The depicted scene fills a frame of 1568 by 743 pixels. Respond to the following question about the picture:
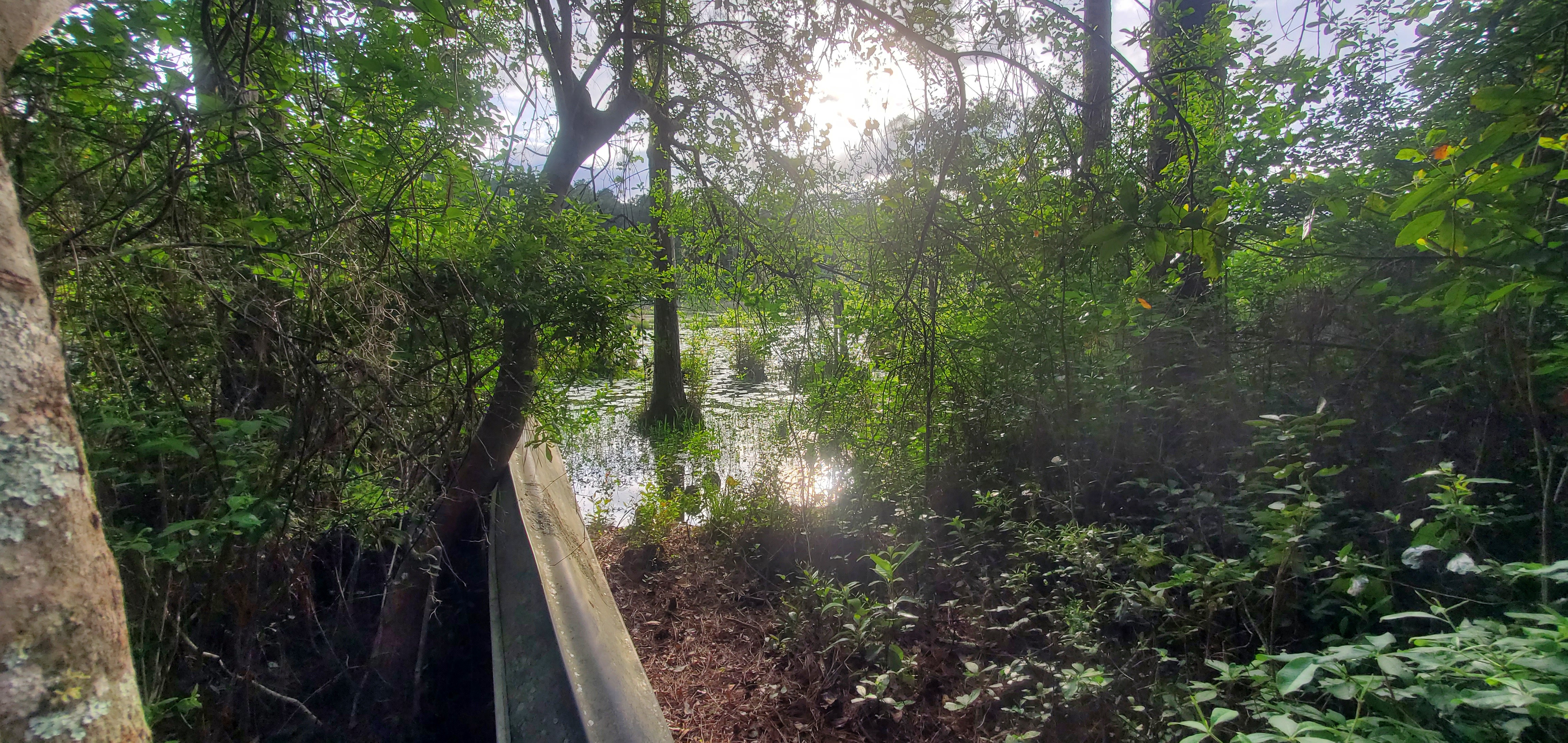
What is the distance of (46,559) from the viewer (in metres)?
0.49

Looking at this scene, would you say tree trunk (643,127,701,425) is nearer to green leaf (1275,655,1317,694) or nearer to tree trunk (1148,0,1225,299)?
tree trunk (1148,0,1225,299)

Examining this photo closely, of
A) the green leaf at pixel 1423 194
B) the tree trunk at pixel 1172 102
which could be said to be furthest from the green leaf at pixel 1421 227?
the tree trunk at pixel 1172 102

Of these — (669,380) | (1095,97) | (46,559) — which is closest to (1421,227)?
(1095,97)

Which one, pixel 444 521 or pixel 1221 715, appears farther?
pixel 444 521

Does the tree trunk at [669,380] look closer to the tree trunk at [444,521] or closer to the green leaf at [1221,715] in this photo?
the tree trunk at [444,521]

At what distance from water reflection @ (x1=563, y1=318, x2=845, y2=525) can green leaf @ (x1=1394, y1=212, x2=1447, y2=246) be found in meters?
1.70

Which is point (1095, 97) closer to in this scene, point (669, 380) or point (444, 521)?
point (444, 521)

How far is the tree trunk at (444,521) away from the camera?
251 centimetres

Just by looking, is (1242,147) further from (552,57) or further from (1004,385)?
(552,57)

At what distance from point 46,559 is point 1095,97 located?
224cm

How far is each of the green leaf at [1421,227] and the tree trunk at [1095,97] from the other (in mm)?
664

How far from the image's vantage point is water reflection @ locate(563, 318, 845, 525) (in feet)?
10.8

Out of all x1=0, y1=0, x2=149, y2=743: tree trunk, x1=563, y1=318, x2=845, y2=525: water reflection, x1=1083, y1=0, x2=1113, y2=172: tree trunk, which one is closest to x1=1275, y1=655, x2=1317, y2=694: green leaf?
x1=1083, y1=0, x2=1113, y2=172: tree trunk

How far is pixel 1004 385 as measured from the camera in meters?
3.69
